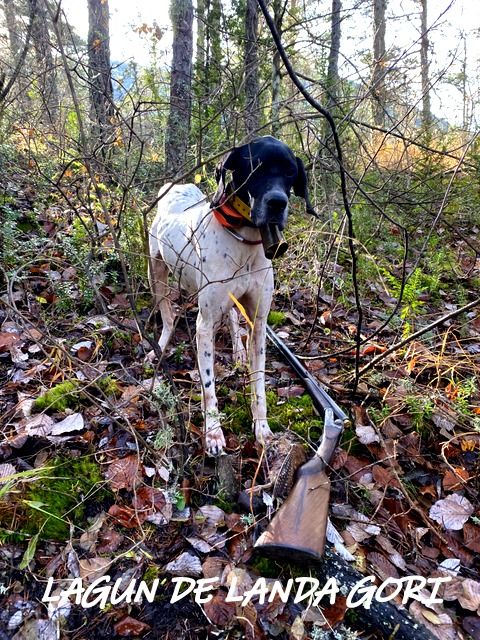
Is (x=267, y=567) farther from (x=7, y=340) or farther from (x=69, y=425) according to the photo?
(x=7, y=340)

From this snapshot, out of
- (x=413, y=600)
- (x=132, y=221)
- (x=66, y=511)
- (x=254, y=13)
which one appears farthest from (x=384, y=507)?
(x=254, y=13)

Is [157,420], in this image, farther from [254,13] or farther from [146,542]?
[254,13]

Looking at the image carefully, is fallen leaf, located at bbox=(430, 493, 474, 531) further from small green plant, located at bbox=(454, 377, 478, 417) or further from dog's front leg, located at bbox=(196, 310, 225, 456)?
dog's front leg, located at bbox=(196, 310, 225, 456)

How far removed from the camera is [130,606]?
1875mm

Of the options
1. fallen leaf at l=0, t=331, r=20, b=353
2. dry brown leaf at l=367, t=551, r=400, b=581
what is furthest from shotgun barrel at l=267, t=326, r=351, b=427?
fallen leaf at l=0, t=331, r=20, b=353

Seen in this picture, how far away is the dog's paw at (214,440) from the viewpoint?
8.54ft

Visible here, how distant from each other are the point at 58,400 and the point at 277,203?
5.81 ft

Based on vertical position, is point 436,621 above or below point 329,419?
below

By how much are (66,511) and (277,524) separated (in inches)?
41.1

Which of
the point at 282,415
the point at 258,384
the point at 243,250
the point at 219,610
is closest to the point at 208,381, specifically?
the point at 258,384

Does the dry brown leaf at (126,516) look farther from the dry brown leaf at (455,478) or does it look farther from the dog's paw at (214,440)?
the dry brown leaf at (455,478)

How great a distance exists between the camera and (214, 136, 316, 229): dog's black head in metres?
2.46

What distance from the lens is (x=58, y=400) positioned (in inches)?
109

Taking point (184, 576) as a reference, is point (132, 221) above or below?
above
